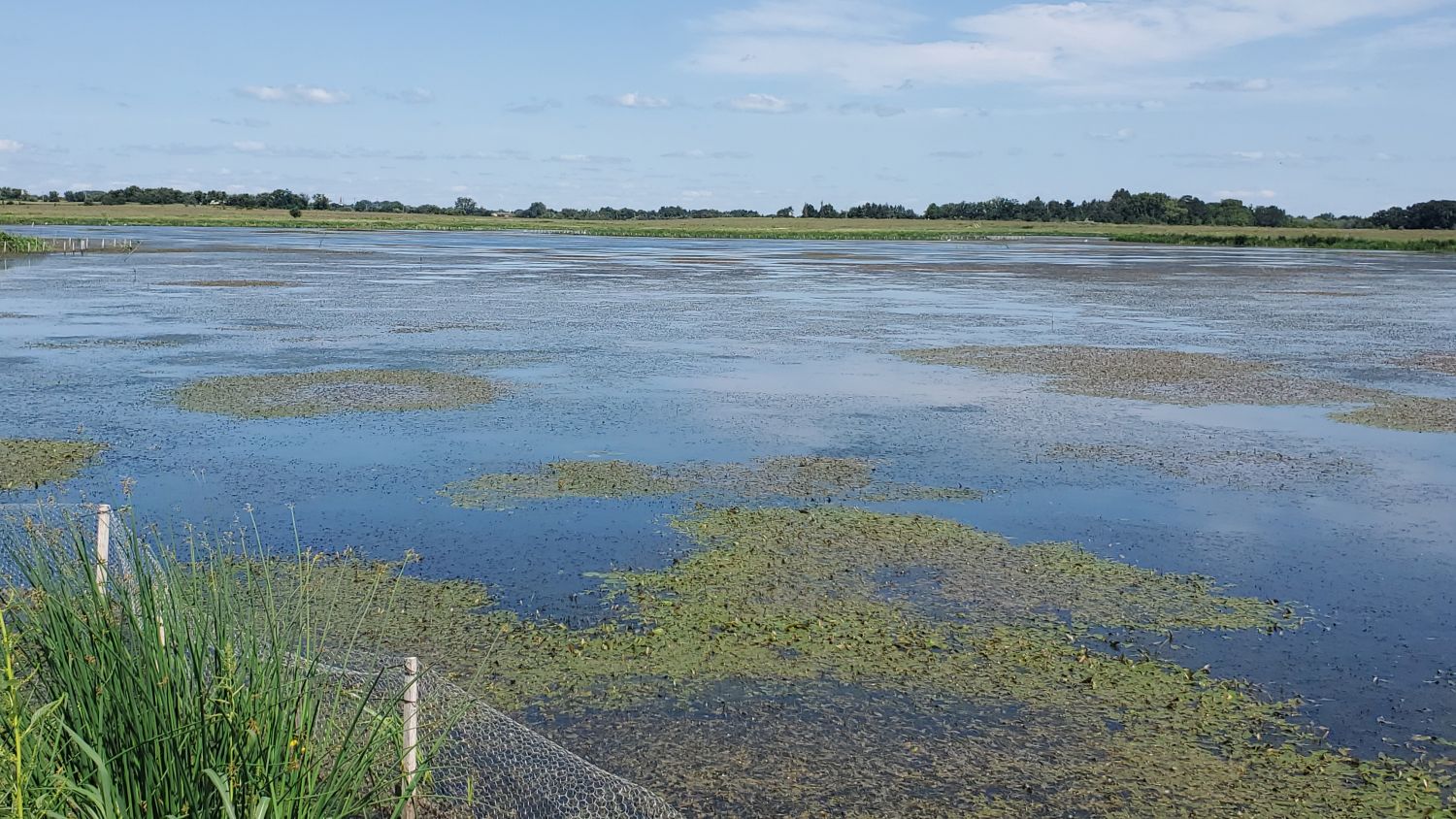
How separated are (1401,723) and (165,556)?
8.26 meters

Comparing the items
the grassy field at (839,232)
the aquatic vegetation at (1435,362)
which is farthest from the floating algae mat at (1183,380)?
the grassy field at (839,232)

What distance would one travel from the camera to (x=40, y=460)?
1630cm

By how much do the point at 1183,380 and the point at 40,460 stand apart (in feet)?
69.6

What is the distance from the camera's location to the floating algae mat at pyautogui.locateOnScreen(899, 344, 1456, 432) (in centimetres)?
2311

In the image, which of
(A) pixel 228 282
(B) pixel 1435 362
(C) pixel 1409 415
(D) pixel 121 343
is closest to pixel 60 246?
(A) pixel 228 282

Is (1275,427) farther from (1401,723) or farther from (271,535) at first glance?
(271,535)

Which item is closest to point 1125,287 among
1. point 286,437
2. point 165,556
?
point 286,437

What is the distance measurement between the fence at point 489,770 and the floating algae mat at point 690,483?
297 inches

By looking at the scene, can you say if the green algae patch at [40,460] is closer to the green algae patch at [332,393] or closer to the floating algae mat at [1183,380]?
the green algae patch at [332,393]

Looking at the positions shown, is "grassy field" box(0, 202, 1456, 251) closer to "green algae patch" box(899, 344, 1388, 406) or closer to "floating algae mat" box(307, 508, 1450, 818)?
"green algae patch" box(899, 344, 1388, 406)

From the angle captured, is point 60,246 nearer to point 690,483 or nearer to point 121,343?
point 121,343

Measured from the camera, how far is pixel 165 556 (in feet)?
19.4

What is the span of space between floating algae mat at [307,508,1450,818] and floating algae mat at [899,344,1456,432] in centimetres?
1233

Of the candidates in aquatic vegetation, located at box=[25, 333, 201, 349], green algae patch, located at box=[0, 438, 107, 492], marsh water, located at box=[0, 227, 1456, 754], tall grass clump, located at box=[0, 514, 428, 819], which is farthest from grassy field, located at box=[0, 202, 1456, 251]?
tall grass clump, located at box=[0, 514, 428, 819]
